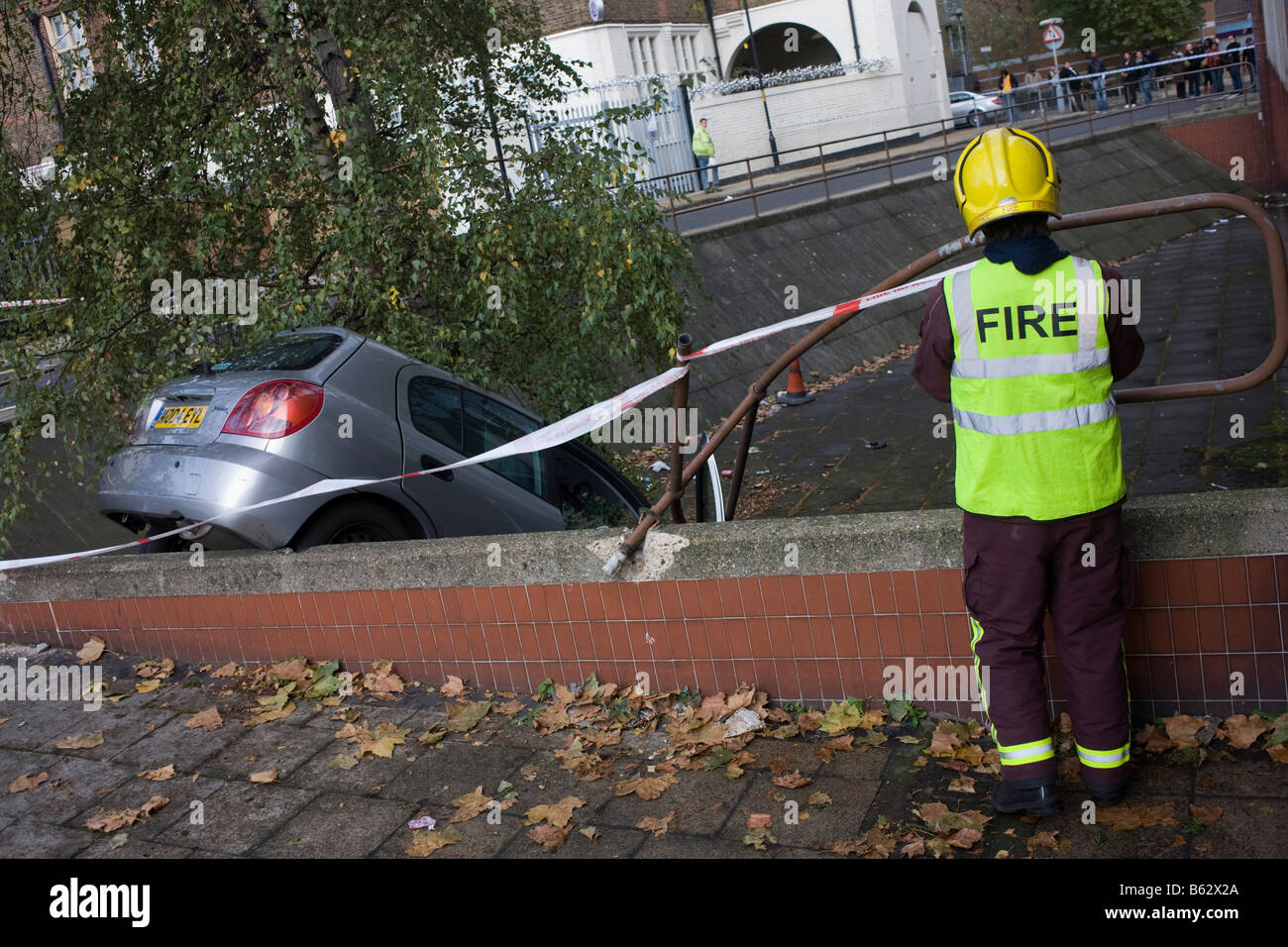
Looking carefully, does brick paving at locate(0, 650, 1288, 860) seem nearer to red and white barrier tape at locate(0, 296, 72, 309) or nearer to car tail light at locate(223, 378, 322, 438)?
car tail light at locate(223, 378, 322, 438)

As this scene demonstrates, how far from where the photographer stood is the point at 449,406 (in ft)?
21.9

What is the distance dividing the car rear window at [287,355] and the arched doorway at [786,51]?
1612 inches

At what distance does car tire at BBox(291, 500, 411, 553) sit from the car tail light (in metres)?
0.45

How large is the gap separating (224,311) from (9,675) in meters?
2.38

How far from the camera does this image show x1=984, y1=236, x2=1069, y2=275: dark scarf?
3625 millimetres

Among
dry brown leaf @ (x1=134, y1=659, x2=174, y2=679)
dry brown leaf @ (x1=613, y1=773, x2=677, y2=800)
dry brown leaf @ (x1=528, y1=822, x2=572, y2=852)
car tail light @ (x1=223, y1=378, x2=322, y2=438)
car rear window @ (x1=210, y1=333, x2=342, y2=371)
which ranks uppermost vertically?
car rear window @ (x1=210, y1=333, x2=342, y2=371)

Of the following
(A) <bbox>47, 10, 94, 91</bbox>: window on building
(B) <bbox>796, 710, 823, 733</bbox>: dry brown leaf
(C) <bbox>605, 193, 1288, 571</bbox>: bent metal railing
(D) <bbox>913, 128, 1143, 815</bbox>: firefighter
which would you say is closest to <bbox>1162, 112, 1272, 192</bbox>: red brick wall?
(A) <bbox>47, 10, 94, 91</bbox>: window on building

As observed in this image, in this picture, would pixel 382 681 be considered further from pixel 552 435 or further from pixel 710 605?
pixel 710 605

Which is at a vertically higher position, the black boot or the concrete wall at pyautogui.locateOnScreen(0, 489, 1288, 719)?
the concrete wall at pyautogui.locateOnScreen(0, 489, 1288, 719)

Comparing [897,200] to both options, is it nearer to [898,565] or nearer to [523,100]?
[523,100]

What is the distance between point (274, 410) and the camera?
577 cm

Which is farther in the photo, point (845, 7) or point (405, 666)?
point (845, 7)

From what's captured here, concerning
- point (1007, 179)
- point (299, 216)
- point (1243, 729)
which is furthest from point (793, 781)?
point (299, 216)
